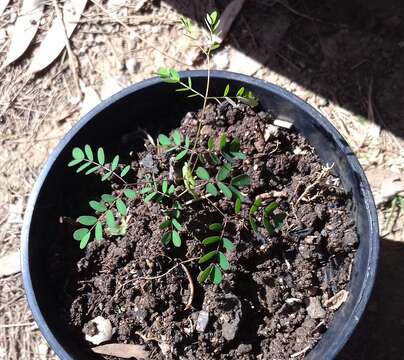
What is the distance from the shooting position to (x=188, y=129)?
153 centimetres

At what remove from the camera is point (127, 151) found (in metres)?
1.57

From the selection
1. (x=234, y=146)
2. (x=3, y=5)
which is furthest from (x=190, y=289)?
(x=3, y=5)

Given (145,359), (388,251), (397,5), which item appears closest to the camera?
(145,359)

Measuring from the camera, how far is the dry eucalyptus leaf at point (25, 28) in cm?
220

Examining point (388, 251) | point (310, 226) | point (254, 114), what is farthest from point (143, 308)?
point (388, 251)

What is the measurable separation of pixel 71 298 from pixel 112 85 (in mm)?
987

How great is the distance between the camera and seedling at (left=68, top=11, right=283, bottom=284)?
1274 millimetres

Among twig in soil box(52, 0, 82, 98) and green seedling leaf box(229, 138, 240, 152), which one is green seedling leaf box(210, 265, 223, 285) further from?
twig in soil box(52, 0, 82, 98)

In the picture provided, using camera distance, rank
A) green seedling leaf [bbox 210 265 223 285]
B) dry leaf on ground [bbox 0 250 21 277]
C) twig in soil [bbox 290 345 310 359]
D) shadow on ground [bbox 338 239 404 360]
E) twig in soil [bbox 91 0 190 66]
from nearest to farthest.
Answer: green seedling leaf [bbox 210 265 223 285]
twig in soil [bbox 290 345 310 359]
shadow on ground [bbox 338 239 404 360]
dry leaf on ground [bbox 0 250 21 277]
twig in soil [bbox 91 0 190 66]

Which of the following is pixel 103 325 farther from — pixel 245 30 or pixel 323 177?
pixel 245 30

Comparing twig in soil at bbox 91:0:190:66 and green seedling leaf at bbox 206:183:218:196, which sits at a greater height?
twig in soil at bbox 91:0:190:66

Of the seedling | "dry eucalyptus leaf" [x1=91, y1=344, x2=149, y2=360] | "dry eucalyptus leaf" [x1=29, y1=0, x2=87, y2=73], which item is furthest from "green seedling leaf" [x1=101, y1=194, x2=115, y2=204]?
"dry eucalyptus leaf" [x1=29, y1=0, x2=87, y2=73]

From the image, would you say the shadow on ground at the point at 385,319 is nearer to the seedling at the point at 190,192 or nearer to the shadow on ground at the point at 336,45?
the shadow on ground at the point at 336,45

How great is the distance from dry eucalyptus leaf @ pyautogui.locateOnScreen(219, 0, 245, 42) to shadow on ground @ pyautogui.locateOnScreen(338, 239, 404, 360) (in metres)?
0.99
